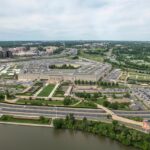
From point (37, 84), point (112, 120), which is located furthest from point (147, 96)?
point (37, 84)

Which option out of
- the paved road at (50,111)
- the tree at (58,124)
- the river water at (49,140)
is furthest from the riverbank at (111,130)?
the paved road at (50,111)

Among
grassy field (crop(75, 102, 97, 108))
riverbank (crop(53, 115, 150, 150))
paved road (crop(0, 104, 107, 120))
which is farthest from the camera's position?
grassy field (crop(75, 102, 97, 108))

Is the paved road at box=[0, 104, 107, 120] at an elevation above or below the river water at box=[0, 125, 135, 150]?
above

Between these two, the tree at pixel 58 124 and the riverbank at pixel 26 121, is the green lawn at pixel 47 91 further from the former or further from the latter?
the tree at pixel 58 124

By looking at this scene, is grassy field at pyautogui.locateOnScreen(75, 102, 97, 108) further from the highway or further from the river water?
the river water

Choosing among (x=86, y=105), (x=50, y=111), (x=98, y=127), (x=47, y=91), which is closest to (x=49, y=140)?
(x=98, y=127)

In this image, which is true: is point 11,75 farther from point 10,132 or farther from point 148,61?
point 148,61

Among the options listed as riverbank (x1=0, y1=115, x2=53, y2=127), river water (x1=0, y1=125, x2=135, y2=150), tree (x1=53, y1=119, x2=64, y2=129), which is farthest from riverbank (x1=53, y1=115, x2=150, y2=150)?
riverbank (x1=0, y1=115, x2=53, y2=127)
